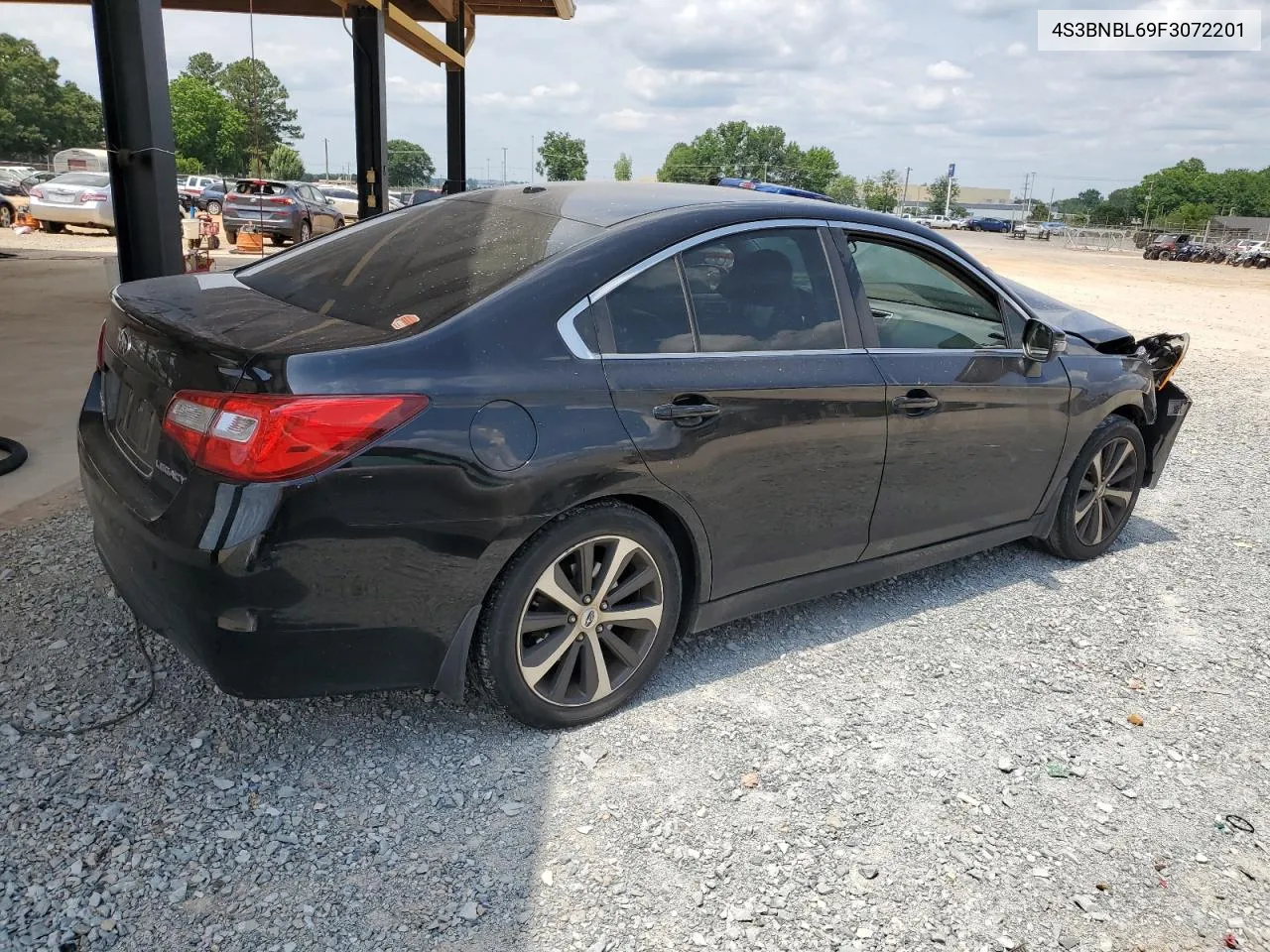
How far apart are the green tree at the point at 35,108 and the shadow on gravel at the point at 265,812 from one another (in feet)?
325

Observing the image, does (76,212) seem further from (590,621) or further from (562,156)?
(562,156)

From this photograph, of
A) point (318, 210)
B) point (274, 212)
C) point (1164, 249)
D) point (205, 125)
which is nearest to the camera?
point (274, 212)

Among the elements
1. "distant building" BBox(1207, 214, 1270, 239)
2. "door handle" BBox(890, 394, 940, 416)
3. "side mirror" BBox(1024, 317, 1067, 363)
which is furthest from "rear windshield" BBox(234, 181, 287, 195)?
"distant building" BBox(1207, 214, 1270, 239)

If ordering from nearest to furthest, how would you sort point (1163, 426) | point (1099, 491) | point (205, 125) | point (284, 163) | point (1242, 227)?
1. point (1099, 491)
2. point (1163, 426)
3. point (1242, 227)
4. point (284, 163)
5. point (205, 125)

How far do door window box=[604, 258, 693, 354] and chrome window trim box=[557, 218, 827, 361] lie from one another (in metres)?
0.02

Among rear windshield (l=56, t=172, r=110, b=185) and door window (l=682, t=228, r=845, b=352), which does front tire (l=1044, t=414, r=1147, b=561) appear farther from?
rear windshield (l=56, t=172, r=110, b=185)

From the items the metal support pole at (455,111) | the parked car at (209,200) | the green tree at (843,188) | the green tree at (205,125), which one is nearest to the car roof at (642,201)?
Answer: the metal support pole at (455,111)

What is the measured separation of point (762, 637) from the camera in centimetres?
385

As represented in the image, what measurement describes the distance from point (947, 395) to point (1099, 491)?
5.03 ft

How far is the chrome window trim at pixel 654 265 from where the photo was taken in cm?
286

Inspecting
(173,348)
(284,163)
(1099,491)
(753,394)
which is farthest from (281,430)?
(284,163)

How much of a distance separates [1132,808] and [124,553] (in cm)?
306

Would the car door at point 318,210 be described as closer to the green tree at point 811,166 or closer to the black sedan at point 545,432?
the black sedan at point 545,432

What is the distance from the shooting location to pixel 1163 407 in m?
5.14
